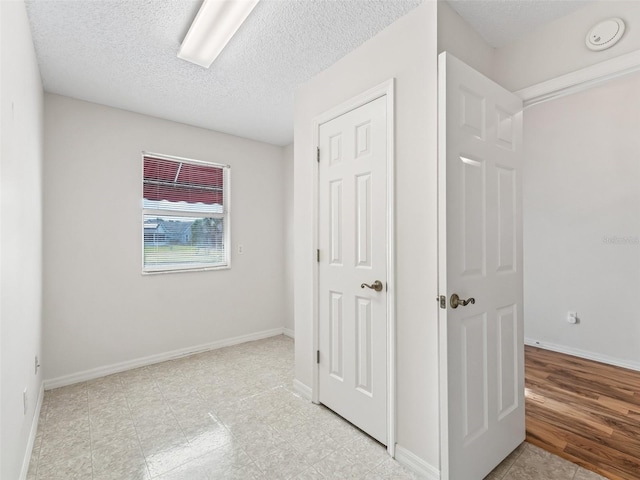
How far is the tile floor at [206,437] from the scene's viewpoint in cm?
173

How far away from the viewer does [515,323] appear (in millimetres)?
1901

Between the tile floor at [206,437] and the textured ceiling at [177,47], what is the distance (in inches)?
102

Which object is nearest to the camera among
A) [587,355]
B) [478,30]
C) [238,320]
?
[478,30]

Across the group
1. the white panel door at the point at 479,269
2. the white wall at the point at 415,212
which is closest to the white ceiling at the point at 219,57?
the white wall at the point at 415,212

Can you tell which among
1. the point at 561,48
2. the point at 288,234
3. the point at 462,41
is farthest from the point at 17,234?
the point at 561,48

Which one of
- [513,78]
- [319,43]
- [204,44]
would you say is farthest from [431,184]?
[204,44]

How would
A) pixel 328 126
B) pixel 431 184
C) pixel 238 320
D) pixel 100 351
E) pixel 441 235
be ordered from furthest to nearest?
1. pixel 238 320
2. pixel 100 351
3. pixel 328 126
4. pixel 431 184
5. pixel 441 235

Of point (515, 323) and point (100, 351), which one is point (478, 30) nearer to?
point (515, 323)

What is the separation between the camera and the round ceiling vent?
1604 mm

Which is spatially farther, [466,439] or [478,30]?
[478,30]

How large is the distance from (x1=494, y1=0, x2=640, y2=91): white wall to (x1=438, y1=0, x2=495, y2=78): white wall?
0.12 m

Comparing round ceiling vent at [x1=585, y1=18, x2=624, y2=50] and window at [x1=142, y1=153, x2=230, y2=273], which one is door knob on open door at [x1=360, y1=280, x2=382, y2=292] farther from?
window at [x1=142, y1=153, x2=230, y2=273]

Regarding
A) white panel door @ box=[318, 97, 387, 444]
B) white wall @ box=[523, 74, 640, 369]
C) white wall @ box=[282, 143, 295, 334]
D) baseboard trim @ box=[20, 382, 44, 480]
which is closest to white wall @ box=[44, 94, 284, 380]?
→ baseboard trim @ box=[20, 382, 44, 480]

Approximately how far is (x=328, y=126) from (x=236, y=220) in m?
2.06
